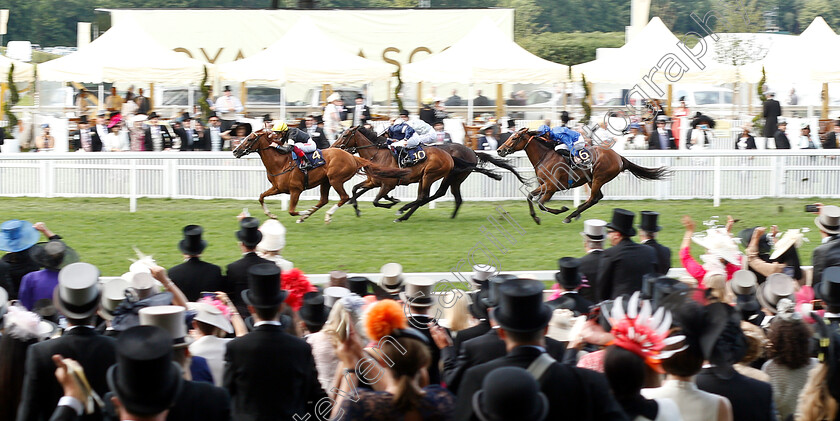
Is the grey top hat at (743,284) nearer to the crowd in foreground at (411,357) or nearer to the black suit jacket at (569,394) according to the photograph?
the crowd in foreground at (411,357)

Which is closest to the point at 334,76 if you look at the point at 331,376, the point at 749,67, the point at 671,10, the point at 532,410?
the point at 749,67

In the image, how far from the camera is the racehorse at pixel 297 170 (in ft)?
43.8

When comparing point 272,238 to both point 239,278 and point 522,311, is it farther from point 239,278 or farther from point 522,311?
point 522,311

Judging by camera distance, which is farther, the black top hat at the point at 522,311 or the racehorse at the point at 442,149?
the racehorse at the point at 442,149

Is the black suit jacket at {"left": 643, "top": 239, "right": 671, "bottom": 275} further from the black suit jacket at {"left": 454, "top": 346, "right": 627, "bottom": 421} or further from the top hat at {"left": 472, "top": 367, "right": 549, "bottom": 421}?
the top hat at {"left": 472, "top": 367, "right": 549, "bottom": 421}

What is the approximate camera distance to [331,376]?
418cm

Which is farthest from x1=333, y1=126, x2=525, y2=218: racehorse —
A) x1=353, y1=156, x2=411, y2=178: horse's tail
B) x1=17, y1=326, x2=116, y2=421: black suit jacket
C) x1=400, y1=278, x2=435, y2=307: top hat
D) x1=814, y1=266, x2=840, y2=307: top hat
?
x1=17, y1=326, x2=116, y2=421: black suit jacket

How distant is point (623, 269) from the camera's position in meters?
6.09

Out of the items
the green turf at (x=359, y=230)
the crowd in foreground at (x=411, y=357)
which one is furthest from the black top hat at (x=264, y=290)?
the green turf at (x=359, y=230)

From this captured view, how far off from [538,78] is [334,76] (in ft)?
13.6

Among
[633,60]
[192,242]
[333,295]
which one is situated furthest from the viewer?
[633,60]

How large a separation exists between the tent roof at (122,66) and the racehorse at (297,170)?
7680 millimetres

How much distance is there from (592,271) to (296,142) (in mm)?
7978

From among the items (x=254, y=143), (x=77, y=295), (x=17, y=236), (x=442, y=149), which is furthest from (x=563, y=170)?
(x=77, y=295)
